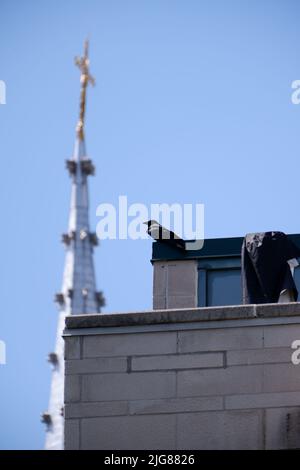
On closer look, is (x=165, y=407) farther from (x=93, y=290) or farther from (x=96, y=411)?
(x=93, y=290)

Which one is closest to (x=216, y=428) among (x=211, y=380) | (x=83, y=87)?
(x=211, y=380)

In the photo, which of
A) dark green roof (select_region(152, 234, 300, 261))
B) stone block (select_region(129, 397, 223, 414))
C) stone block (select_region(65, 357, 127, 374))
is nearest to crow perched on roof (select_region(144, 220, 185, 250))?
dark green roof (select_region(152, 234, 300, 261))

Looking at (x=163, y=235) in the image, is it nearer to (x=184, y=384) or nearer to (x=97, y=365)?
(x=97, y=365)

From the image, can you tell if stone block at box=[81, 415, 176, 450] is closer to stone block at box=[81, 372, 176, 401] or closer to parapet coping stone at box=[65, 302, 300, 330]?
stone block at box=[81, 372, 176, 401]

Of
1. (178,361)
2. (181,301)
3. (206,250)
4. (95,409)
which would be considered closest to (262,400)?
(178,361)

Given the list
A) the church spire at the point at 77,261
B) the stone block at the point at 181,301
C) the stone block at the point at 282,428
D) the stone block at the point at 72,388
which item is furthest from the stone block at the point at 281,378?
the church spire at the point at 77,261

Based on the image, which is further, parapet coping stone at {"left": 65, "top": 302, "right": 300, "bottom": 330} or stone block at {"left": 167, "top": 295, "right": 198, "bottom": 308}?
stone block at {"left": 167, "top": 295, "right": 198, "bottom": 308}

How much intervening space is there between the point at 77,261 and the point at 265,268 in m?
143

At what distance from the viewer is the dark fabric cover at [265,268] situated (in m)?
31.6

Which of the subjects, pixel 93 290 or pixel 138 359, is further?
pixel 93 290

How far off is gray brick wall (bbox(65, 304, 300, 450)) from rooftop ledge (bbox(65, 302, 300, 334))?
21mm

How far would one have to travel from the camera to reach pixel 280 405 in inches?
1128

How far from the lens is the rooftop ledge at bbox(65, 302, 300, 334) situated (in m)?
29.2
